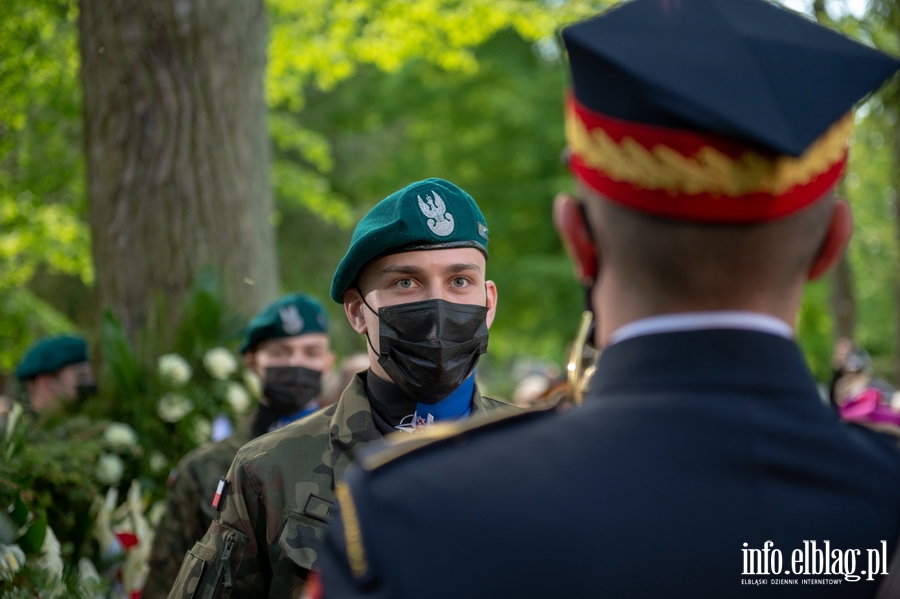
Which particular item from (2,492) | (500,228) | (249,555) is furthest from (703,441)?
(500,228)

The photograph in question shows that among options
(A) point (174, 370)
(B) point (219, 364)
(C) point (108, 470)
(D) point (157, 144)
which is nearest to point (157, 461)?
(C) point (108, 470)

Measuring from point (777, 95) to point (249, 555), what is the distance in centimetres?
189

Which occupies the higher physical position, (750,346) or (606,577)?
(750,346)

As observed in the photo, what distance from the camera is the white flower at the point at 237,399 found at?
560cm

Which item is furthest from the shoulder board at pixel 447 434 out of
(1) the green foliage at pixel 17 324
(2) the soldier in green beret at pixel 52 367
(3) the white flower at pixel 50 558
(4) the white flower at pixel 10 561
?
(1) the green foliage at pixel 17 324

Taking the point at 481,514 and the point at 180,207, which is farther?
the point at 180,207

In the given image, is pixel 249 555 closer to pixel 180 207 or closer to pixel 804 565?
pixel 804 565

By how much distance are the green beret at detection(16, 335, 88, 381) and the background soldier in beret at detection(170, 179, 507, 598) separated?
13.0 ft

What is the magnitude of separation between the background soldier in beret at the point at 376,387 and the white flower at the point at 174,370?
266 centimetres

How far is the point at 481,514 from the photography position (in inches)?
50.0

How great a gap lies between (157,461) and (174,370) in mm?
582

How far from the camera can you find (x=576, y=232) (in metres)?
1.42

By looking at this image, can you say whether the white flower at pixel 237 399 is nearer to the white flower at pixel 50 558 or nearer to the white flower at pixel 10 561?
the white flower at pixel 50 558

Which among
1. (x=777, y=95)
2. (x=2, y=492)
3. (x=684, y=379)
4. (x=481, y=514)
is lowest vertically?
(x=2, y=492)
